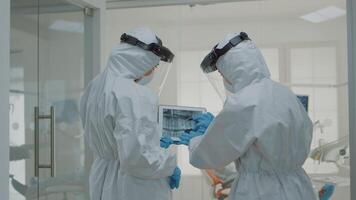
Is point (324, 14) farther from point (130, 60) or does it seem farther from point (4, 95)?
point (4, 95)

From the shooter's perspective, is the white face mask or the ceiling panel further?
the ceiling panel

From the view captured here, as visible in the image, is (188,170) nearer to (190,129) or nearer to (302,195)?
(190,129)

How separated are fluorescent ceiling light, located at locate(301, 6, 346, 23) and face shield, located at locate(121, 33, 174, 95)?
95 cm

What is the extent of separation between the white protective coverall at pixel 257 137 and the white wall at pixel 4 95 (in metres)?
0.74

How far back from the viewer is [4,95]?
5.32ft

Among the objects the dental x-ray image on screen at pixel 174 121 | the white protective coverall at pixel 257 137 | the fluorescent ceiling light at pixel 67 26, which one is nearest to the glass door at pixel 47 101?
the fluorescent ceiling light at pixel 67 26

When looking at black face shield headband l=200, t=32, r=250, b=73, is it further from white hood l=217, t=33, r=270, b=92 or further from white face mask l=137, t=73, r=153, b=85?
white face mask l=137, t=73, r=153, b=85

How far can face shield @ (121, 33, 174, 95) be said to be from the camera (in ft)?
6.41

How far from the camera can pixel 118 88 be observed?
6.04ft

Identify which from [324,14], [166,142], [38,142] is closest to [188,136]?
[166,142]

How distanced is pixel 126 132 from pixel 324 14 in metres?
1.46

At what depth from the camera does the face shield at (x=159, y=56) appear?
6.41 feet

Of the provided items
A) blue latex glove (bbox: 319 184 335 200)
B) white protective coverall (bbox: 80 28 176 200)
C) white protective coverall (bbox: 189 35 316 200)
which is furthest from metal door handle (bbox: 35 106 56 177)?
blue latex glove (bbox: 319 184 335 200)

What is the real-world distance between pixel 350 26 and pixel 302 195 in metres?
1.06
